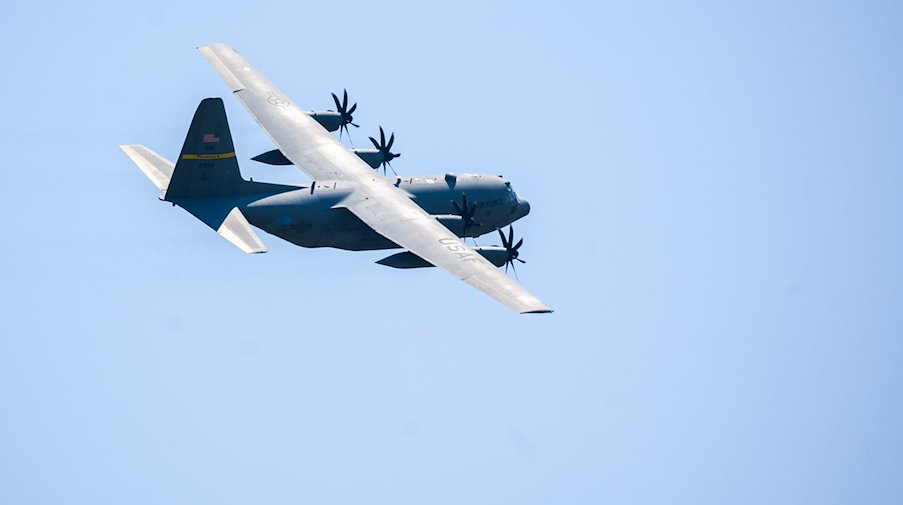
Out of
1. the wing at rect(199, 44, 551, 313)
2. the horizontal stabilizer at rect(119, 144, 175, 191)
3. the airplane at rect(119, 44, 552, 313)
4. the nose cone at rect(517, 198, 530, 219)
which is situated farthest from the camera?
the nose cone at rect(517, 198, 530, 219)

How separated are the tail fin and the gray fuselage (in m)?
1.48

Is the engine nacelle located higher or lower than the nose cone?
higher

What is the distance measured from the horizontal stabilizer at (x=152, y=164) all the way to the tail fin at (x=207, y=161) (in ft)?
4.60

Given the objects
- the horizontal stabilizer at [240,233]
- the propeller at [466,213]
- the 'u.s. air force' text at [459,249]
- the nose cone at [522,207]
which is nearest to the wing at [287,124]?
the propeller at [466,213]

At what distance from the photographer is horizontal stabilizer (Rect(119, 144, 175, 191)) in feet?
277

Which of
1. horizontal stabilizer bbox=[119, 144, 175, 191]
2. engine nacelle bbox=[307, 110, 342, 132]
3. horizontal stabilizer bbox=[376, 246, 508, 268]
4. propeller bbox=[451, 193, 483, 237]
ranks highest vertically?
engine nacelle bbox=[307, 110, 342, 132]

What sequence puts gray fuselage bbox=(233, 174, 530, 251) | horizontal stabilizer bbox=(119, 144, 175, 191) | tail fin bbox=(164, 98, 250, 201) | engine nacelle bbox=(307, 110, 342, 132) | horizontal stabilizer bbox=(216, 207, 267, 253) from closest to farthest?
horizontal stabilizer bbox=(216, 207, 267, 253) < tail fin bbox=(164, 98, 250, 201) < gray fuselage bbox=(233, 174, 530, 251) < horizontal stabilizer bbox=(119, 144, 175, 191) < engine nacelle bbox=(307, 110, 342, 132)

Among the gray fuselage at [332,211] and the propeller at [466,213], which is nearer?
the gray fuselage at [332,211]

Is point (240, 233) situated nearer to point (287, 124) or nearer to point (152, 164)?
point (152, 164)

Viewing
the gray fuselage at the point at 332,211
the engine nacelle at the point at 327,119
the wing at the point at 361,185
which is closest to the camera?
the wing at the point at 361,185

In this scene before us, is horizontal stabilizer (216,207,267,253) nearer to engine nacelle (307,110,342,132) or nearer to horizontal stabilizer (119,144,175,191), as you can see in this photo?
horizontal stabilizer (119,144,175,191)

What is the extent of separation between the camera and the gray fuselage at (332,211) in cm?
8325

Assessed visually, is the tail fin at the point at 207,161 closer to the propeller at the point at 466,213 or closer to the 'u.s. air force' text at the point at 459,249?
the 'u.s. air force' text at the point at 459,249

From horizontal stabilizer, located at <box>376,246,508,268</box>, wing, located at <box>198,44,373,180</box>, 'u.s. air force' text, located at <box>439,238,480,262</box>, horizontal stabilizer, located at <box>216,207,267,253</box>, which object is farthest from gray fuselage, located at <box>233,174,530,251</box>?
horizontal stabilizer, located at <box>376,246,508,268</box>
